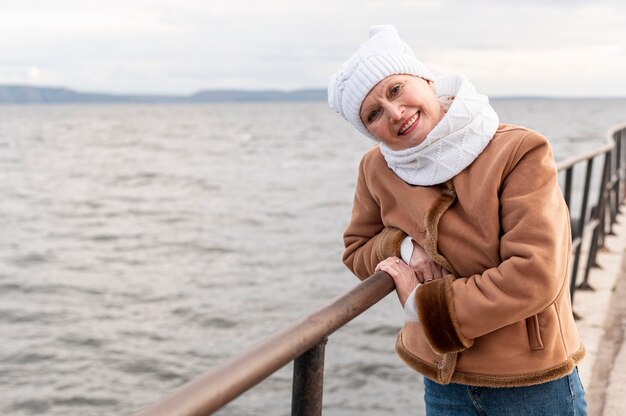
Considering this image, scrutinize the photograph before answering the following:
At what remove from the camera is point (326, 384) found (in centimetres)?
849

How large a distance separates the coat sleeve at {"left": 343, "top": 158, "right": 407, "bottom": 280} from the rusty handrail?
0.24 m

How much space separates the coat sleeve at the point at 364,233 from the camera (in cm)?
191

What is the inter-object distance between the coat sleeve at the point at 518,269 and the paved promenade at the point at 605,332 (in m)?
2.03

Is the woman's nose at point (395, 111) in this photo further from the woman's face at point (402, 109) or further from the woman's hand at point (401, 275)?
the woman's hand at point (401, 275)

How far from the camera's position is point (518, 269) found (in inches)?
60.1

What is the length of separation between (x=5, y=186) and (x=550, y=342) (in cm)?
3529

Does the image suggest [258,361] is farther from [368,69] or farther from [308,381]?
[368,69]

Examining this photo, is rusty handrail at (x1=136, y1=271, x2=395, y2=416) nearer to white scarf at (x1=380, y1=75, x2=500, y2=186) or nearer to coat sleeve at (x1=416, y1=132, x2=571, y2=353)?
coat sleeve at (x1=416, y1=132, x2=571, y2=353)

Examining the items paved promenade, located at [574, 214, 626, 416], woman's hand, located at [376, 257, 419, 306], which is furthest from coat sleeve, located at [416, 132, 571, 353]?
paved promenade, located at [574, 214, 626, 416]

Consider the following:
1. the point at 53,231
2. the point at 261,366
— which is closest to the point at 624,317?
the point at 261,366

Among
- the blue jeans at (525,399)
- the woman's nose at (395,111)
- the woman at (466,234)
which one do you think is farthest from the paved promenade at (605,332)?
the woman's nose at (395,111)

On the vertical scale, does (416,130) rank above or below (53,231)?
above

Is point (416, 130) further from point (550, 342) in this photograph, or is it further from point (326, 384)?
point (326, 384)

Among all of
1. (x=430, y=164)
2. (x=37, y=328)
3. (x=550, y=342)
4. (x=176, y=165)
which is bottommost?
(x=176, y=165)
